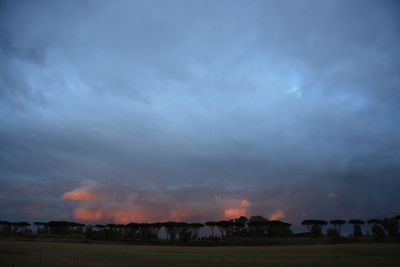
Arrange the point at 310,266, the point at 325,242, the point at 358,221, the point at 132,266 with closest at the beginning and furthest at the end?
the point at 132,266, the point at 310,266, the point at 325,242, the point at 358,221

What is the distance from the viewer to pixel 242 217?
427 ft

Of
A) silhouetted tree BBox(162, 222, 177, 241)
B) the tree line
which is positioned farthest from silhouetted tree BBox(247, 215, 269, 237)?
silhouetted tree BBox(162, 222, 177, 241)

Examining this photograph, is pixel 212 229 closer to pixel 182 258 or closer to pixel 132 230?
pixel 132 230

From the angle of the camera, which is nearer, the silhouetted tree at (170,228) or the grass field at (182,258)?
the grass field at (182,258)

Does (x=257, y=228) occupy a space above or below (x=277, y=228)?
above

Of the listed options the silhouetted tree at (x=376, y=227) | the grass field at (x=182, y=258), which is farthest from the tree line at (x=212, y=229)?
the grass field at (x=182, y=258)

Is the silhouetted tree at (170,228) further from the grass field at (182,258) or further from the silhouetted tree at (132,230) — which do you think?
the grass field at (182,258)

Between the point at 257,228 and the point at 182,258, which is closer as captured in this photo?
the point at 182,258

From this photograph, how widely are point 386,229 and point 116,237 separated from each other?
353 feet

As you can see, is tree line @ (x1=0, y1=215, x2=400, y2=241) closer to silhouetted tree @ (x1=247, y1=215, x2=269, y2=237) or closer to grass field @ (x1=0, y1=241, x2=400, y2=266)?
silhouetted tree @ (x1=247, y1=215, x2=269, y2=237)

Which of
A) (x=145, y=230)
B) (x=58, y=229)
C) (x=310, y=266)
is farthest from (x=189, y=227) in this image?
(x=310, y=266)

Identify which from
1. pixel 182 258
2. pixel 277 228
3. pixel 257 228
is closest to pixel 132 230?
pixel 257 228

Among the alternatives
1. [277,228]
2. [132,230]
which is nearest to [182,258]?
[277,228]

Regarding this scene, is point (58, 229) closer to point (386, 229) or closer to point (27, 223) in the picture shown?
point (27, 223)
